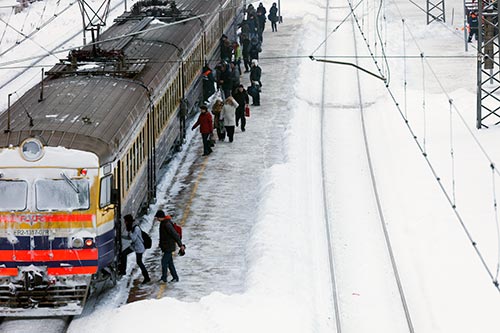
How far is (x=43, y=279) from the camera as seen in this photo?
17.9 metres

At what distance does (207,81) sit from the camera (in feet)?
110

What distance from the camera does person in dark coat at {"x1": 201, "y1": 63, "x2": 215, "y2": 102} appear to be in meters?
33.2

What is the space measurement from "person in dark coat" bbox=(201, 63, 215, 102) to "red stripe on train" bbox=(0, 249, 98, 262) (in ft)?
51.5

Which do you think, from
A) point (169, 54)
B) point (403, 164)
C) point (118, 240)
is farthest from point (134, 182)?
point (403, 164)

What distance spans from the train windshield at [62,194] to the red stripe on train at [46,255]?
665 millimetres

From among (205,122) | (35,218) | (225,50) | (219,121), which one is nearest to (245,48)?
(225,50)

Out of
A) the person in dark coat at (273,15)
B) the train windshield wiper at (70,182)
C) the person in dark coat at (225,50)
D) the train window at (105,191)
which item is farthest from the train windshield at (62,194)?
the person in dark coat at (273,15)

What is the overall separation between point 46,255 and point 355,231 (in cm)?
777

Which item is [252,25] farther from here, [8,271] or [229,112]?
[8,271]

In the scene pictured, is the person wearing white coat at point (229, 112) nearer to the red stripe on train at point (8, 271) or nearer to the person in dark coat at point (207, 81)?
the person in dark coat at point (207, 81)

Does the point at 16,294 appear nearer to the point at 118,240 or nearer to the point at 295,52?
the point at 118,240

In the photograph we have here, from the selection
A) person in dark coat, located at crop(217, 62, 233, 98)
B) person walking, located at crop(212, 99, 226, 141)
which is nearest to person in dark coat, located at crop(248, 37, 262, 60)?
person in dark coat, located at crop(217, 62, 233, 98)

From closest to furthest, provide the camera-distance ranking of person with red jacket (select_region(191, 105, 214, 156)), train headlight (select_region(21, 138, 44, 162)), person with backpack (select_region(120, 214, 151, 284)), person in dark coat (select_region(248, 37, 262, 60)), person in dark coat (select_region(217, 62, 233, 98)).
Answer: train headlight (select_region(21, 138, 44, 162)), person with backpack (select_region(120, 214, 151, 284)), person with red jacket (select_region(191, 105, 214, 156)), person in dark coat (select_region(217, 62, 233, 98)), person in dark coat (select_region(248, 37, 262, 60))

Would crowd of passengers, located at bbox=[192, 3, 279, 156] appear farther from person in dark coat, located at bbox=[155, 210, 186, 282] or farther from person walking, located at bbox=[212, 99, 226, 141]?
person in dark coat, located at bbox=[155, 210, 186, 282]
